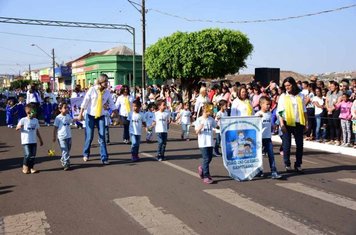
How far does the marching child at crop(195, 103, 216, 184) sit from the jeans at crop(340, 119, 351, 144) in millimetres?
6005

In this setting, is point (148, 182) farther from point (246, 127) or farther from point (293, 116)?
point (293, 116)

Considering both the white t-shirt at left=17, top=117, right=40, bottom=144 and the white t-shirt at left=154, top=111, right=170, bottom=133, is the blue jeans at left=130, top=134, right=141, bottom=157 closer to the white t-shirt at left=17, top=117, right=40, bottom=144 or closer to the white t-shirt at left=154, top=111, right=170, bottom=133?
the white t-shirt at left=154, top=111, right=170, bottom=133

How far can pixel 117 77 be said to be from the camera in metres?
52.7

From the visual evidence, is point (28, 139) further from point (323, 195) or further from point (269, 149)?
point (323, 195)

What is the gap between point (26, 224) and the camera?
551 centimetres

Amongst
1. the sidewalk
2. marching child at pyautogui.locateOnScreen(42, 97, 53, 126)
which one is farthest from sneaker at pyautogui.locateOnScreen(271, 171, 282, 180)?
marching child at pyautogui.locateOnScreen(42, 97, 53, 126)

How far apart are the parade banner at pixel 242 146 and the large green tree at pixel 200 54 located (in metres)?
19.2

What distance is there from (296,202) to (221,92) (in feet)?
36.4

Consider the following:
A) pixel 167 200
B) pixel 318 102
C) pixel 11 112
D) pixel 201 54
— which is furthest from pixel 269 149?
pixel 201 54

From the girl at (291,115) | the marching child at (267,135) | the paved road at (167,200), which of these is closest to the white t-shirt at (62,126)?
the paved road at (167,200)

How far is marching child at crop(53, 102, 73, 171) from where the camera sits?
30.0 ft

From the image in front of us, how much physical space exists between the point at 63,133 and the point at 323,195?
212 inches

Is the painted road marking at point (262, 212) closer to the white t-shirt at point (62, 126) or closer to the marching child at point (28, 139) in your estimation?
the white t-shirt at point (62, 126)

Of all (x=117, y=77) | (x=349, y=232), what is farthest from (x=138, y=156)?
(x=117, y=77)
